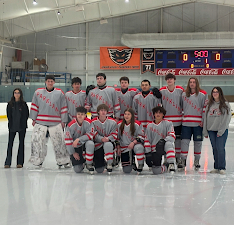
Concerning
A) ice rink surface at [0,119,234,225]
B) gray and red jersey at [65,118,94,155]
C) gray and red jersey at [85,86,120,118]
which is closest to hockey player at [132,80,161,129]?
gray and red jersey at [85,86,120,118]

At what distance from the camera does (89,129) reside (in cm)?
433

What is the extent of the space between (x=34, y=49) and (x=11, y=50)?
1246 millimetres

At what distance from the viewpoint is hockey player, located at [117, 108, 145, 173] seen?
4316 millimetres

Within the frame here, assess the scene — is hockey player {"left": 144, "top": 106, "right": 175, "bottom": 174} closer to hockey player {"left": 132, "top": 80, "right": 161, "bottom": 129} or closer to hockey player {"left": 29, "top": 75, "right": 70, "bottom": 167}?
hockey player {"left": 132, "top": 80, "right": 161, "bottom": 129}

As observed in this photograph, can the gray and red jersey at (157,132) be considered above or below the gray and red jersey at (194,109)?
below

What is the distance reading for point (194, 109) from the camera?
456 centimetres

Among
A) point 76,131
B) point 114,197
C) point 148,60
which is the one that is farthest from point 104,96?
point 148,60

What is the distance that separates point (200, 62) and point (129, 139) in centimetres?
1393

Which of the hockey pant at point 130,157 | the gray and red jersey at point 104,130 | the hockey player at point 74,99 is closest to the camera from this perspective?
the hockey pant at point 130,157

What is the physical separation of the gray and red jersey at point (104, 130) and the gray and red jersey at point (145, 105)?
1.87 ft

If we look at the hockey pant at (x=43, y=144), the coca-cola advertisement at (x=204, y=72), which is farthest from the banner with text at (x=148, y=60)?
the hockey pant at (x=43, y=144)

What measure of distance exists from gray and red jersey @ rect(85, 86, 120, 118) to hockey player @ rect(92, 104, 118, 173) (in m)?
0.38

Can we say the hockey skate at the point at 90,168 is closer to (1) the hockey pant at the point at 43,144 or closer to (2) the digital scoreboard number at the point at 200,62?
(1) the hockey pant at the point at 43,144

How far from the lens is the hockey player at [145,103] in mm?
4785
